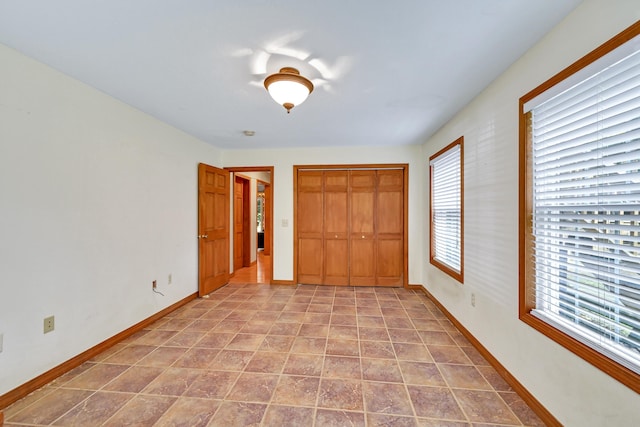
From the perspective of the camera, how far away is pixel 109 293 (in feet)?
8.20

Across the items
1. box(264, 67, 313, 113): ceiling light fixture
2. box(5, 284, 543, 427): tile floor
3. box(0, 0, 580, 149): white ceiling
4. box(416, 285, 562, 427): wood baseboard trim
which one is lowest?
box(5, 284, 543, 427): tile floor

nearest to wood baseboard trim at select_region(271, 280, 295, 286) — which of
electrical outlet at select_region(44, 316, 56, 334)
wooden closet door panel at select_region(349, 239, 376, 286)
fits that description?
wooden closet door panel at select_region(349, 239, 376, 286)

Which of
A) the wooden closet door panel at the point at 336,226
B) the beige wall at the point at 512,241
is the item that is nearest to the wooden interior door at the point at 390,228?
the wooden closet door panel at the point at 336,226

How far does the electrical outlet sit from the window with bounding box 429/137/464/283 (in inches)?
146

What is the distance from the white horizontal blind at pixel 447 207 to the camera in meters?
3.06

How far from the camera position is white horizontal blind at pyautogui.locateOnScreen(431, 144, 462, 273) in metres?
3.06

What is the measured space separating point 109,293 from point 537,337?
355 centimetres

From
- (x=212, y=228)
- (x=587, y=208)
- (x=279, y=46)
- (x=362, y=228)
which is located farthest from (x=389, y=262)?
(x=279, y=46)

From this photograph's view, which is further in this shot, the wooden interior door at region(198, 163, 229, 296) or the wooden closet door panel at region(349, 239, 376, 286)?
the wooden closet door panel at region(349, 239, 376, 286)

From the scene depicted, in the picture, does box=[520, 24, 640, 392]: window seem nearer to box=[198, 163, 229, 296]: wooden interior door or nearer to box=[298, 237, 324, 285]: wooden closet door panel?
box=[298, 237, 324, 285]: wooden closet door panel

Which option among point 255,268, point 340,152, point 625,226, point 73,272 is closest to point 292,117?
point 340,152

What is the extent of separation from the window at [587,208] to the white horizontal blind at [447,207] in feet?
3.71

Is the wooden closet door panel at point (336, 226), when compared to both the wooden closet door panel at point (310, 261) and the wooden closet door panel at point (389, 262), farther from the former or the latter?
the wooden closet door panel at point (389, 262)

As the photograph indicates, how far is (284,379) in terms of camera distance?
202 centimetres
